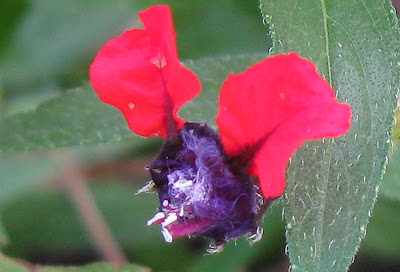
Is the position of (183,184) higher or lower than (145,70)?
lower

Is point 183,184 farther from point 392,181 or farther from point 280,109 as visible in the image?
point 392,181

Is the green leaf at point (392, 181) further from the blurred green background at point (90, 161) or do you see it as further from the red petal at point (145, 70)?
the red petal at point (145, 70)

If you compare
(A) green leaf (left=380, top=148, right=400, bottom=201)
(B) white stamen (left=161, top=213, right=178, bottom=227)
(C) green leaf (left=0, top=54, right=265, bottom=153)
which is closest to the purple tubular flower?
(B) white stamen (left=161, top=213, right=178, bottom=227)

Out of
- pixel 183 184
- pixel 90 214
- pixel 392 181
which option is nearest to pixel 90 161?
pixel 90 214

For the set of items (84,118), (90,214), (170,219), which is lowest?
(90,214)

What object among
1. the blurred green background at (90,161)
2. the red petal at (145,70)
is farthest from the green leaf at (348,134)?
the blurred green background at (90,161)

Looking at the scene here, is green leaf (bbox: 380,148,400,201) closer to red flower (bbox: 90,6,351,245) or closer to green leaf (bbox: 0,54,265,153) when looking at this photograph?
green leaf (bbox: 0,54,265,153)

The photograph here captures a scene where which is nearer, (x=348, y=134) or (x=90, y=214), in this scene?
(x=348, y=134)
